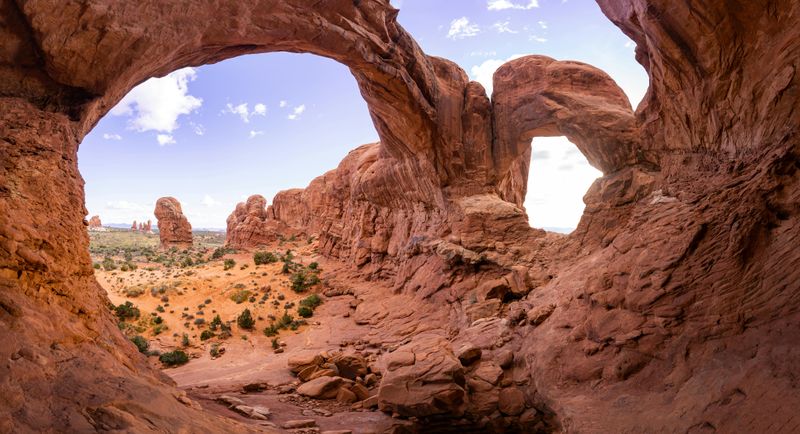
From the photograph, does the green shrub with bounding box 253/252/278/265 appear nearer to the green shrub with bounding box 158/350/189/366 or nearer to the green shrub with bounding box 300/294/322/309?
the green shrub with bounding box 300/294/322/309

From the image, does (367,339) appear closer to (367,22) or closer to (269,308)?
(269,308)

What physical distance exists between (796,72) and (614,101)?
12431mm

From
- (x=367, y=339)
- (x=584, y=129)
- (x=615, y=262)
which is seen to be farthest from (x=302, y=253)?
(x=615, y=262)

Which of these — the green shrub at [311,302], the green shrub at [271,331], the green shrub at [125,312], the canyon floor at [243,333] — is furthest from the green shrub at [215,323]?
the green shrub at [311,302]

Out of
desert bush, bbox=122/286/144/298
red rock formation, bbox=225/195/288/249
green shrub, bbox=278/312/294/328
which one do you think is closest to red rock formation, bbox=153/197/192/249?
red rock formation, bbox=225/195/288/249

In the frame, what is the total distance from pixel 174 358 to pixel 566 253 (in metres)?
16.2

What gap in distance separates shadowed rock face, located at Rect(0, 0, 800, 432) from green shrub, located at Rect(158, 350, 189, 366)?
899cm

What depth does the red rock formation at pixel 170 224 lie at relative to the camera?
1978 inches

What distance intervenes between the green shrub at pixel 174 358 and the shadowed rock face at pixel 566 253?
8.99 m

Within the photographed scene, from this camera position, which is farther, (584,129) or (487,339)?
(584,129)

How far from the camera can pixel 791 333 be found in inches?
220

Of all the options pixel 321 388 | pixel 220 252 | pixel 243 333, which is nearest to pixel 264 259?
pixel 220 252

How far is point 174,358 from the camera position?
1562 cm

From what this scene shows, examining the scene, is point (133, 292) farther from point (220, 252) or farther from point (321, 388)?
point (321, 388)
